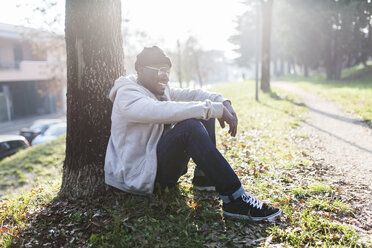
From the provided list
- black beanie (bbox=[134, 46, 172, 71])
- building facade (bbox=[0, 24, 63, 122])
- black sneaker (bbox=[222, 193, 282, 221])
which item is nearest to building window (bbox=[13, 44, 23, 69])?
building facade (bbox=[0, 24, 63, 122])

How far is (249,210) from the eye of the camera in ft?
9.17

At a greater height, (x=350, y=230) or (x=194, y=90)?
(x=194, y=90)

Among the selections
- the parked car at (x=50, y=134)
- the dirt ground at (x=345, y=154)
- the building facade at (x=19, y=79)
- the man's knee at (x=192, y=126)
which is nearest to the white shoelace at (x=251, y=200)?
the man's knee at (x=192, y=126)

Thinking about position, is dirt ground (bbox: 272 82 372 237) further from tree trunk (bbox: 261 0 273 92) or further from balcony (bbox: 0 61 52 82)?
balcony (bbox: 0 61 52 82)

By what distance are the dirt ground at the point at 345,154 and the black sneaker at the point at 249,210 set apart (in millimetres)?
821

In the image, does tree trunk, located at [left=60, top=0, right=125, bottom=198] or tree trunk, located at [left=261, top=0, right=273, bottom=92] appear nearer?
tree trunk, located at [left=60, top=0, right=125, bottom=198]

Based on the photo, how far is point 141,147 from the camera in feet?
9.83

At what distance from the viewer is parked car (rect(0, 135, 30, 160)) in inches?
467

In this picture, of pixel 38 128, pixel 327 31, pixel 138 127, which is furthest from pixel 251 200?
pixel 327 31

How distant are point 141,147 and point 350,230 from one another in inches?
81.2

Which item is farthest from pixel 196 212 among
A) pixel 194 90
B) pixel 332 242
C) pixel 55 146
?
pixel 55 146

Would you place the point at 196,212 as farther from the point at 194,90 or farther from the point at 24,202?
the point at 24,202

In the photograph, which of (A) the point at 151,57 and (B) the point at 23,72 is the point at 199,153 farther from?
(B) the point at 23,72

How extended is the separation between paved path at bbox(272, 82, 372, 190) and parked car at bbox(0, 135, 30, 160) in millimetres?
11025
